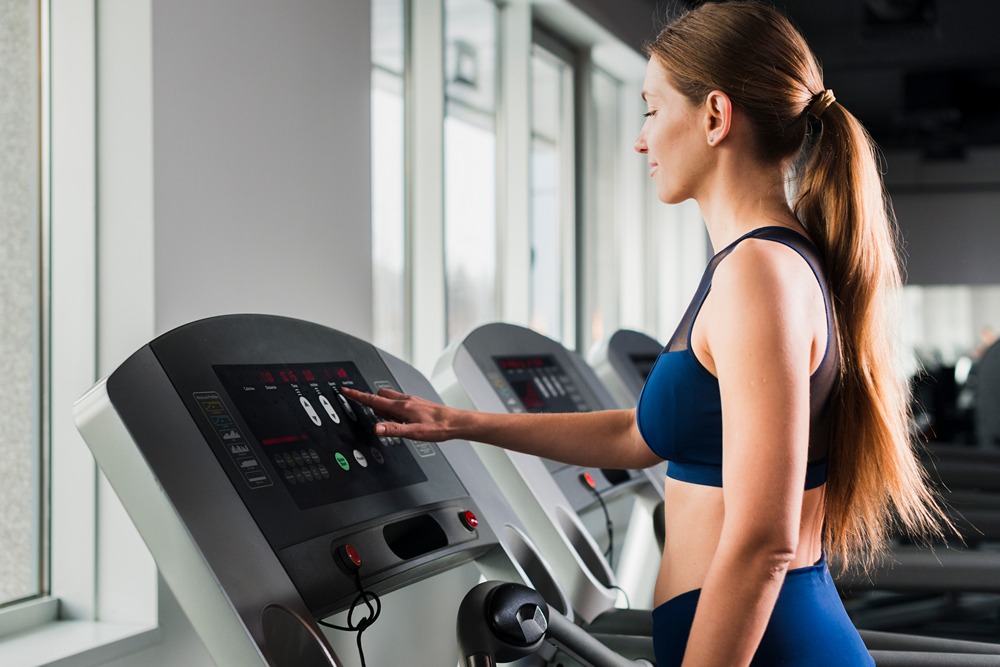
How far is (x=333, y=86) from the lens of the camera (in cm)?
198

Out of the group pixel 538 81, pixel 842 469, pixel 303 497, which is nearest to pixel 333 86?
pixel 303 497

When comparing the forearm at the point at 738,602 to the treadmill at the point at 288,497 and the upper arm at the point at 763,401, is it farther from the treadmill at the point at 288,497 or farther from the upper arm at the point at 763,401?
the treadmill at the point at 288,497

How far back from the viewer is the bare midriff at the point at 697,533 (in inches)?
47.7

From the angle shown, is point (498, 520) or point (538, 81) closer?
point (498, 520)

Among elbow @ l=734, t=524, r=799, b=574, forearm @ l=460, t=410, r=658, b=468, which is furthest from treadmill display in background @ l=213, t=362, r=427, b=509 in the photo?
elbow @ l=734, t=524, r=799, b=574

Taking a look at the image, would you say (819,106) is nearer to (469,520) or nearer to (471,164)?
(469,520)

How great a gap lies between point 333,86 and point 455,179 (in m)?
1.26

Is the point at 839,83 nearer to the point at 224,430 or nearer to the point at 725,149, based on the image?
the point at 725,149

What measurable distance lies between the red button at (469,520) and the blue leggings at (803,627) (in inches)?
10.9

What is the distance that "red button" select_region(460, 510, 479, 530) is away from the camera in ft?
4.42

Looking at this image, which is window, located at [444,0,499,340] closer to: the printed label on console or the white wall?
the white wall

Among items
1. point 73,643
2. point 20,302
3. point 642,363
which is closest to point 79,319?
point 20,302

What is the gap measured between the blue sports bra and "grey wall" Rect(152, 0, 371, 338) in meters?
0.77

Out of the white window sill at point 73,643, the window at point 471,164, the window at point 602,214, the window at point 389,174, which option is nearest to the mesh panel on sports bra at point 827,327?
the white window sill at point 73,643
